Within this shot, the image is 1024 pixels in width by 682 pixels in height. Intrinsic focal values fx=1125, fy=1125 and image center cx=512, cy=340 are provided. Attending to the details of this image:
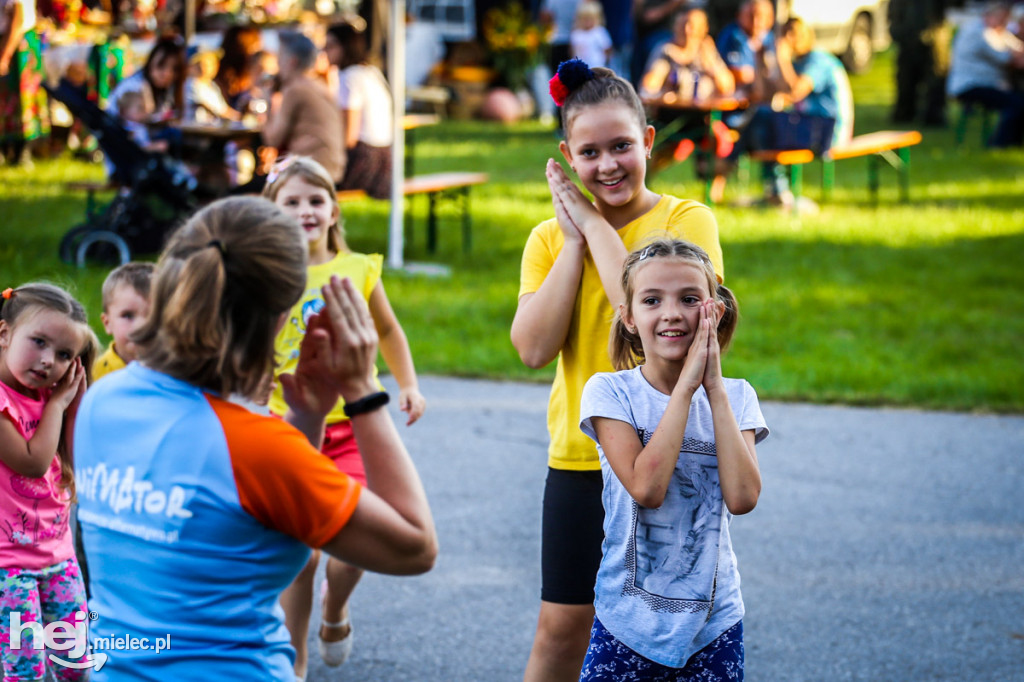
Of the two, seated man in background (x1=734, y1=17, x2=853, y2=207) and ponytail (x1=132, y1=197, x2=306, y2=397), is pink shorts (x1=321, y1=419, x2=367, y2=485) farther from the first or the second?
seated man in background (x1=734, y1=17, x2=853, y2=207)

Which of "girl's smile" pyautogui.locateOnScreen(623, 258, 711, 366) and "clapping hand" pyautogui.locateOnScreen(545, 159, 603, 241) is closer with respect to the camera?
"girl's smile" pyautogui.locateOnScreen(623, 258, 711, 366)

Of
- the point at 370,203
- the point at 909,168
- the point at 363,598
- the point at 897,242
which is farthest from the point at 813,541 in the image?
the point at 909,168

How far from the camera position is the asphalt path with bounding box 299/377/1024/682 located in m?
3.68

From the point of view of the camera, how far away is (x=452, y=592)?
4148 mm

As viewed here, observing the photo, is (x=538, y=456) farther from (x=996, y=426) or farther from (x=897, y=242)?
(x=897, y=242)

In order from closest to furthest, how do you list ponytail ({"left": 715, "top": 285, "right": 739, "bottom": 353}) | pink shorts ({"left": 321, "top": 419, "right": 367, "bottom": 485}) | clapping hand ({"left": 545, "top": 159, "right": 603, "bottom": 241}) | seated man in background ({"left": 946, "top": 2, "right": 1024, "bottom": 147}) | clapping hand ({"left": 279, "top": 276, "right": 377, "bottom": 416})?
clapping hand ({"left": 279, "top": 276, "right": 377, "bottom": 416})
ponytail ({"left": 715, "top": 285, "right": 739, "bottom": 353})
clapping hand ({"left": 545, "top": 159, "right": 603, "bottom": 241})
pink shorts ({"left": 321, "top": 419, "right": 367, "bottom": 485})
seated man in background ({"left": 946, "top": 2, "right": 1024, "bottom": 147})

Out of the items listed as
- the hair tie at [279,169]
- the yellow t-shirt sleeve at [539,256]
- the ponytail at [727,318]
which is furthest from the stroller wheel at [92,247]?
the ponytail at [727,318]

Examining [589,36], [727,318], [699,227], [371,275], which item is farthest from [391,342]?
[589,36]

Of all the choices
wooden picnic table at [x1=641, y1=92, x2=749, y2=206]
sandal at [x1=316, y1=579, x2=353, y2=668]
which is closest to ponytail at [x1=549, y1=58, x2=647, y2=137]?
sandal at [x1=316, y1=579, x2=353, y2=668]

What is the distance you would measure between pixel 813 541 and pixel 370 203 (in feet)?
29.8

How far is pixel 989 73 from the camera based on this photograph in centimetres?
1703

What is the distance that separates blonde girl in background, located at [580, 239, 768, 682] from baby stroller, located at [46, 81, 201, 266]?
7.39m

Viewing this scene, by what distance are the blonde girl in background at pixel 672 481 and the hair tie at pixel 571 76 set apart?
1.79 feet

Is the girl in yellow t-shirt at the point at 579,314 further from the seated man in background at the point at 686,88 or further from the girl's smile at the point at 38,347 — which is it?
the seated man in background at the point at 686,88
